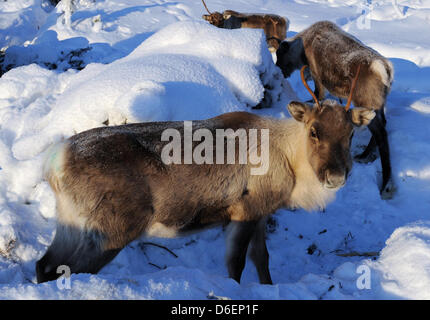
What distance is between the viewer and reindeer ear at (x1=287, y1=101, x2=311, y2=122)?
11.0 ft

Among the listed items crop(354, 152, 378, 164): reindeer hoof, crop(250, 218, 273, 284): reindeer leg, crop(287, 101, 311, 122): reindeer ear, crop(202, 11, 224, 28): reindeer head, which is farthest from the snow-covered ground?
crop(202, 11, 224, 28): reindeer head

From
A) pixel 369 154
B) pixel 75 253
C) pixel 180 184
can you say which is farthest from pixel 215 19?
pixel 75 253

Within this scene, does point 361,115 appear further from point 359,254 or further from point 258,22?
point 258,22

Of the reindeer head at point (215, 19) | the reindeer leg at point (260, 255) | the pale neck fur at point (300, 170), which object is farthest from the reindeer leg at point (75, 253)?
the reindeer head at point (215, 19)

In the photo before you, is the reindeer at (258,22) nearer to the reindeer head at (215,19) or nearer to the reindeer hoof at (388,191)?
the reindeer head at (215,19)

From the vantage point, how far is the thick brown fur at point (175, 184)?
281 cm

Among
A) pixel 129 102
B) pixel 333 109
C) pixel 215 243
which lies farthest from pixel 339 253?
pixel 129 102

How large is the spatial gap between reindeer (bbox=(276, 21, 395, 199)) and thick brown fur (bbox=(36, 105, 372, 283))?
202 cm

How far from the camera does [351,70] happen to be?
218 inches

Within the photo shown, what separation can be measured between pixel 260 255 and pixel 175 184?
118 cm

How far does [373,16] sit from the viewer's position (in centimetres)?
1283

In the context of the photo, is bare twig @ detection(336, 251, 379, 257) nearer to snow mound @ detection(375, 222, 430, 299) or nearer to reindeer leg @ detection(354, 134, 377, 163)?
snow mound @ detection(375, 222, 430, 299)

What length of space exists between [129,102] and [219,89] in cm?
119
